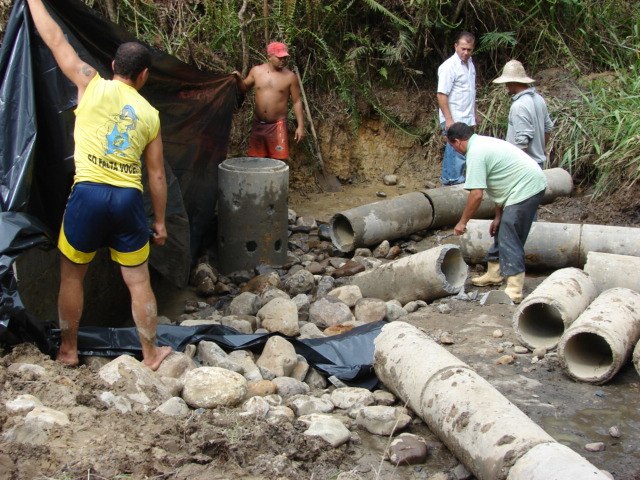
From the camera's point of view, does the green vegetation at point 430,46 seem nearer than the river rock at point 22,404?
No

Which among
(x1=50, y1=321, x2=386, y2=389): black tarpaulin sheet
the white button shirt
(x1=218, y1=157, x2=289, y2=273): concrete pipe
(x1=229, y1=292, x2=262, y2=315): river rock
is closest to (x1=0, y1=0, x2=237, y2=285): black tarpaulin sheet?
(x1=218, y1=157, x2=289, y2=273): concrete pipe

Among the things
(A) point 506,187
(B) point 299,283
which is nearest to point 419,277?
(A) point 506,187

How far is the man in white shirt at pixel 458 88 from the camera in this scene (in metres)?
8.59

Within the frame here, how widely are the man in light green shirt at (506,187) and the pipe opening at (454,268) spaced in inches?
14.7

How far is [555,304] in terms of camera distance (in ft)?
17.6

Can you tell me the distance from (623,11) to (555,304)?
7.19 metres

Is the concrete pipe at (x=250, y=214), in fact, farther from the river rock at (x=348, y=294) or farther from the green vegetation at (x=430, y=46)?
the green vegetation at (x=430, y=46)

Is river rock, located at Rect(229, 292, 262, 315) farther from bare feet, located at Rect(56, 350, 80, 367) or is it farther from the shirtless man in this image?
the shirtless man

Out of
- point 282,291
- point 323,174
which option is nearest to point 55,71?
point 282,291

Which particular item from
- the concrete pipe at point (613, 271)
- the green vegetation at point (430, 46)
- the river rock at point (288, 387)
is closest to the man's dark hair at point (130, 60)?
the river rock at point (288, 387)

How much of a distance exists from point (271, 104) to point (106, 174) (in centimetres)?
437

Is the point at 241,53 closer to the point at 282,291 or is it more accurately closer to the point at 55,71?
the point at 282,291

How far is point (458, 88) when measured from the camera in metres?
8.67

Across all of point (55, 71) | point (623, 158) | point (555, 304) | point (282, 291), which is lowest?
point (282, 291)
